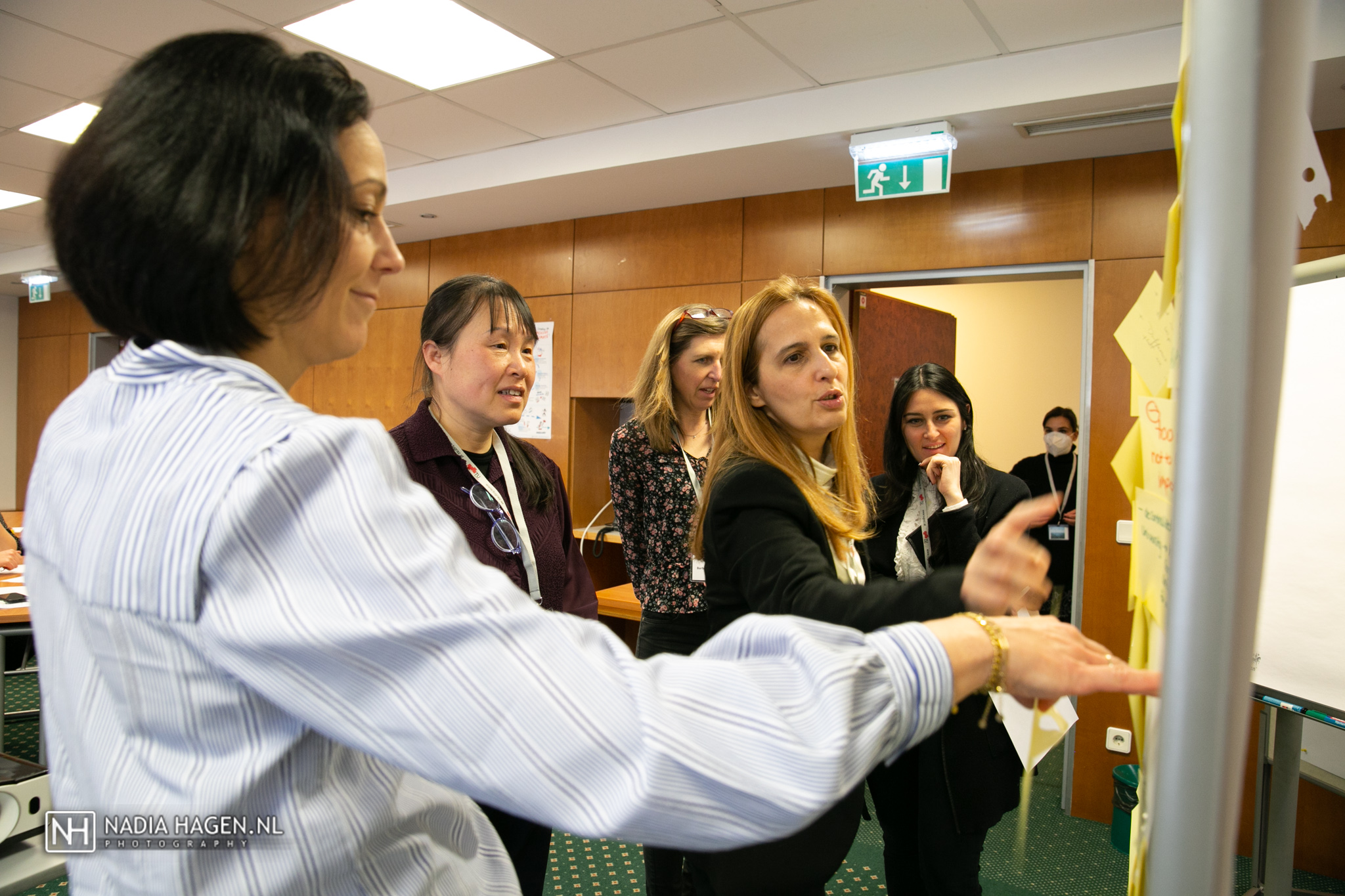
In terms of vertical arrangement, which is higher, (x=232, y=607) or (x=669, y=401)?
(x=669, y=401)

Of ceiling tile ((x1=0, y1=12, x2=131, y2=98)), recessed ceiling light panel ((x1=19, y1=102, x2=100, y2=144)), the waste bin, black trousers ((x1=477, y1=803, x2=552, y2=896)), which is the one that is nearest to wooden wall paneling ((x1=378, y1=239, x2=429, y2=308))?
recessed ceiling light panel ((x1=19, y1=102, x2=100, y2=144))

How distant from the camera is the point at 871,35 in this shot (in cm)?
310

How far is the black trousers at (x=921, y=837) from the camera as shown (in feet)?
5.99

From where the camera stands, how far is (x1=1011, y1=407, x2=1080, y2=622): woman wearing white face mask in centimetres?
454

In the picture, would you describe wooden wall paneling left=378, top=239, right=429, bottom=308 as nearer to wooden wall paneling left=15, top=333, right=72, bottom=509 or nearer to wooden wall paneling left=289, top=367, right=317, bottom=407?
wooden wall paneling left=289, top=367, right=317, bottom=407

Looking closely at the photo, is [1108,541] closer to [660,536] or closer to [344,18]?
[660,536]

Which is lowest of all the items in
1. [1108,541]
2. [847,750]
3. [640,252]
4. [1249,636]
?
[1108,541]

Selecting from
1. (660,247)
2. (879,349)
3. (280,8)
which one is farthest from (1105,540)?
(280,8)

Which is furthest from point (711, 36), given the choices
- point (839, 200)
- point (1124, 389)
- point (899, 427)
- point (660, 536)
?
point (1124, 389)

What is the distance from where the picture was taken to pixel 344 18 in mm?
3197

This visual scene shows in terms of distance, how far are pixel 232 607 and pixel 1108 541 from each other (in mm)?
3855

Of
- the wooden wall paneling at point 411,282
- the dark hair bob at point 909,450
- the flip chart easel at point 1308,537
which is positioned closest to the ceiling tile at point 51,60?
the wooden wall paneling at point 411,282

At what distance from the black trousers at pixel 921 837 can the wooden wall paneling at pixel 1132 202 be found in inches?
107

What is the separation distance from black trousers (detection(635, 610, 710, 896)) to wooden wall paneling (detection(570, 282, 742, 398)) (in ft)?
8.36
